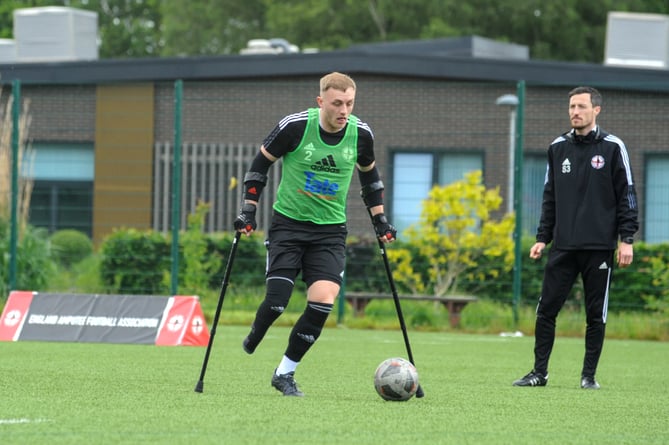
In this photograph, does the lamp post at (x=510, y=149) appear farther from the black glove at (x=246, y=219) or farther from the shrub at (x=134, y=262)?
the black glove at (x=246, y=219)

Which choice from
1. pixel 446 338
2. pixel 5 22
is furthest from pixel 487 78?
pixel 5 22

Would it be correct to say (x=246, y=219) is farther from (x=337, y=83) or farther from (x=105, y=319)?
(x=105, y=319)

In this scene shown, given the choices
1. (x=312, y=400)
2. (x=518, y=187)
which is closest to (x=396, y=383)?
(x=312, y=400)

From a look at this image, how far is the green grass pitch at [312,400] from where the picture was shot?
246 inches

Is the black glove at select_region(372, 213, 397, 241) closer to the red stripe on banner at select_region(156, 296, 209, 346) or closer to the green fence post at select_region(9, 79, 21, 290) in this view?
the red stripe on banner at select_region(156, 296, 209, 346)

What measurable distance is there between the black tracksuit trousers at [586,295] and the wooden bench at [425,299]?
6435mm

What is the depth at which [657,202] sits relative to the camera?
16.8 metres

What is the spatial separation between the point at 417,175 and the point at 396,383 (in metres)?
12.3

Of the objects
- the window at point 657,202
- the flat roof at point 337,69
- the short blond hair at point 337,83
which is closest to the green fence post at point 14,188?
the flat roof at point 337,69

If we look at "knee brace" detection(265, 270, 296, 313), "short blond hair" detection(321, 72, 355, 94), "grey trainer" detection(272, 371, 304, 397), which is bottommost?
"grey trainer" detection(272, 371, 304, 397)

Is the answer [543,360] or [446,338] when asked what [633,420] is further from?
[446,338]

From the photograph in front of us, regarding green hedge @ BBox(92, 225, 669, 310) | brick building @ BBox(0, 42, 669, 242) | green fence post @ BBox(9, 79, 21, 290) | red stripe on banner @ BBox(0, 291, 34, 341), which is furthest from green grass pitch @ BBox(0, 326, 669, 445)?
brick building @ BBox(0, 42, 669, 242)

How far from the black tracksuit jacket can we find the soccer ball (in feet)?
6.74

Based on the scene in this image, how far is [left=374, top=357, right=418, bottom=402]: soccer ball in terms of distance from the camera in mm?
7832
